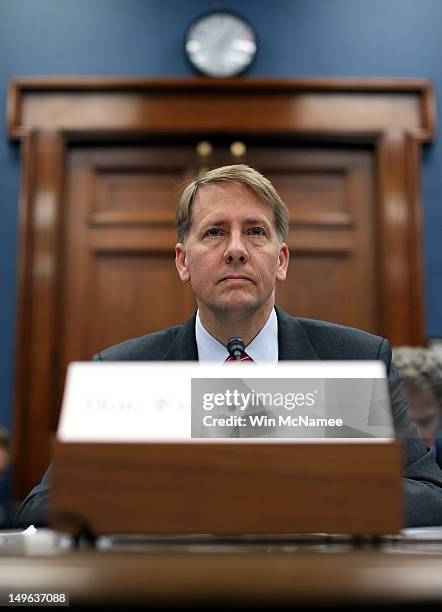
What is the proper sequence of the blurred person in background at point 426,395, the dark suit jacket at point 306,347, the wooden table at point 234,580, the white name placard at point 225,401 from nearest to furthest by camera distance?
1. the wooden table at point 234,580
2. the white name placard at point 225,401
3. the dark suit jacket at point 306,347
4. the blurred person in background at point 426,395

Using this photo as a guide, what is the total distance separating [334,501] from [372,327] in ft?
7.72

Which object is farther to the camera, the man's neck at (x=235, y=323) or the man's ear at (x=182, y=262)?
the man's ear at (x=182, y=262)

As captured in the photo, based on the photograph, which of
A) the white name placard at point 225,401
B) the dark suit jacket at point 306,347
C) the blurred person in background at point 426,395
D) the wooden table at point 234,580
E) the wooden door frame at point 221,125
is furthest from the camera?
the wooden door frame at point 221,125

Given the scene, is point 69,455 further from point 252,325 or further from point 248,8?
point 248,8

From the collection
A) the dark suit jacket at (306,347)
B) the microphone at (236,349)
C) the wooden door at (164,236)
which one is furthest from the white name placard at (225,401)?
the wooden door at (164,236)

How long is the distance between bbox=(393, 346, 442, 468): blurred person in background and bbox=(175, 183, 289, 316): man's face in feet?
2.25

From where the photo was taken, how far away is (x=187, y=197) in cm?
174

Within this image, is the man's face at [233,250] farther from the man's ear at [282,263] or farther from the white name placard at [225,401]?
the white name placard at [225,401]

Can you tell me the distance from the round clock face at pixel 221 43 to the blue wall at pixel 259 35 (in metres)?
0.06

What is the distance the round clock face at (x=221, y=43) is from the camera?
2984 mm

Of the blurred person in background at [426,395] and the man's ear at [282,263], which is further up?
the man's ear at [282,263]

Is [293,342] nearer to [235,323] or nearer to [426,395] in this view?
[235,323]

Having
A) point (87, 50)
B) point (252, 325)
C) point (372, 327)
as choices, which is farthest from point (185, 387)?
point (87, 50)

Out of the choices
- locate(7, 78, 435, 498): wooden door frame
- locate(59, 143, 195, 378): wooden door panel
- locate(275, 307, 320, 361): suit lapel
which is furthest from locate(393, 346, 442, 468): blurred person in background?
locate(59, 143, 195, 378): wooden door panel
